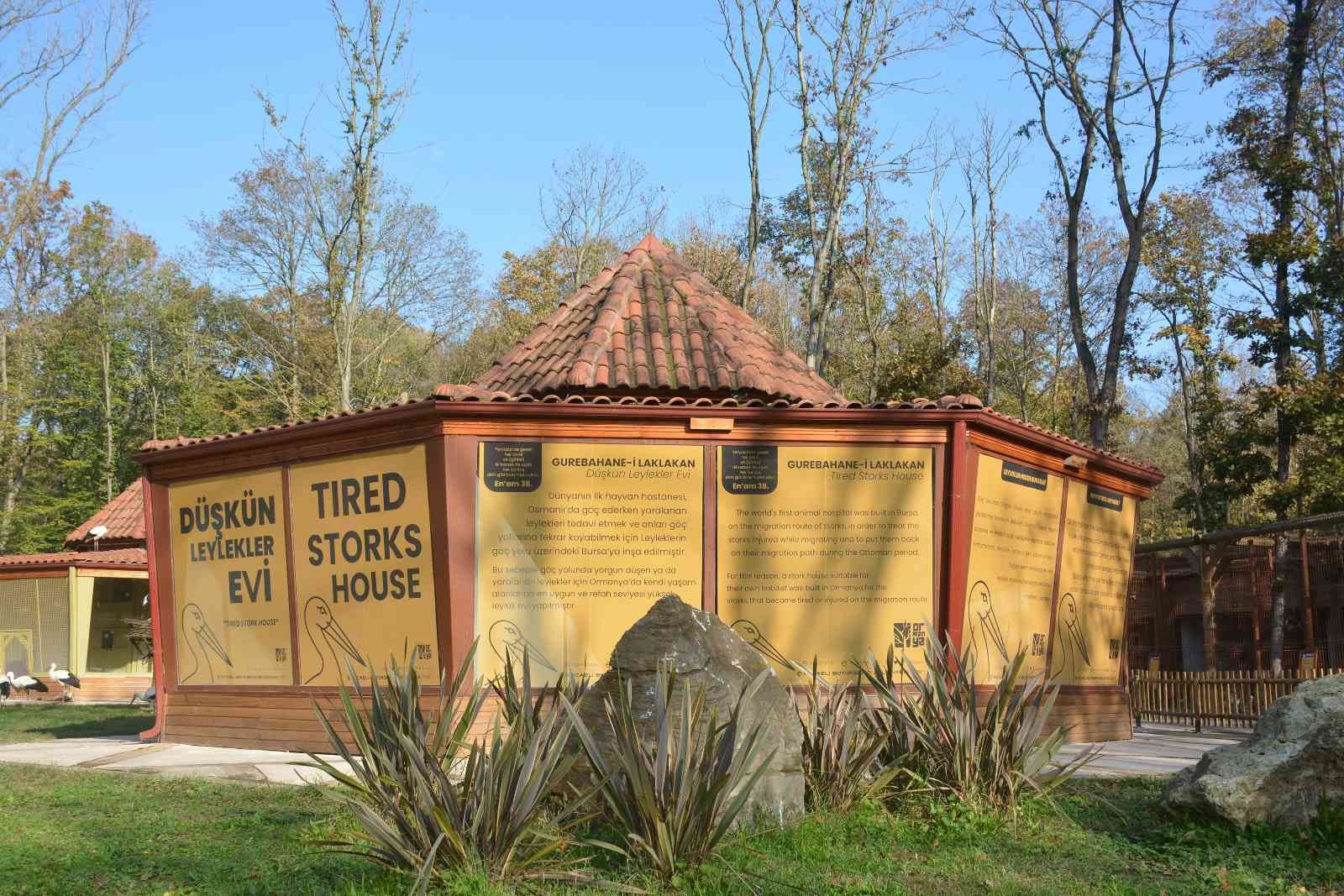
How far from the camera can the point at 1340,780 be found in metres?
6.36

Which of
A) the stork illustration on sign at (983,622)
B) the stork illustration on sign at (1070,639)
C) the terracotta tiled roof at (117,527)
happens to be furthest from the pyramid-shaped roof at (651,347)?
the terracotta tiled roof at (117,527)

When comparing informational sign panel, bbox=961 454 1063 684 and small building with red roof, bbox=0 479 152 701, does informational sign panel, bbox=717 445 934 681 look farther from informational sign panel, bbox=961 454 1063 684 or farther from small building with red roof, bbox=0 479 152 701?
small building with red roof, bbox=0 479 152 701

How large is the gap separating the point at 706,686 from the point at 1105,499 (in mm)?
7357

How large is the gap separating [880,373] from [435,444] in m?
24.8

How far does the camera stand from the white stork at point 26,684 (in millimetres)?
20483

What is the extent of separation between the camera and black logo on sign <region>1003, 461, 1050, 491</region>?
10.7m

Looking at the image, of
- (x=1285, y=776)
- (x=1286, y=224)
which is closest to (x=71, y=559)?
(x=1285, y=776)

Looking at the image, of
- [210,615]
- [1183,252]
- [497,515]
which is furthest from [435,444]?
[1183,252]

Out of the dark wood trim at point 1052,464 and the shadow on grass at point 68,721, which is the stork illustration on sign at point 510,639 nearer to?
the dark wood trim at point 1052,464

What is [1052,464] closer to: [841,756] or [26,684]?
[841,756]

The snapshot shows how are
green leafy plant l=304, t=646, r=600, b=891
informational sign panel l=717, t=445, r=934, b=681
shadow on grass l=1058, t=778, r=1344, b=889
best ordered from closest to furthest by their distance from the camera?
green leafy plant l=304, t=646, r=600, b=891, shadow on grass l=1058, t=778, r=1344, b=889, informational sign panel l=717, t=445, r=934, b=681

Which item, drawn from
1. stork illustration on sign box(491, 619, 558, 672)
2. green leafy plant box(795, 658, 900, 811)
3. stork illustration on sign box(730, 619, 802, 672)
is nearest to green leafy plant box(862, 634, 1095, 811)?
green leafy plant box(795, 658, 900, 811)

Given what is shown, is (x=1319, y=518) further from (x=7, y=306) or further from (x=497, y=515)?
(x=7, y=306)

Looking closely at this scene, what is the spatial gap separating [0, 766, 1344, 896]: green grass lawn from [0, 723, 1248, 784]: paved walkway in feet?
4.98
